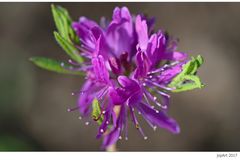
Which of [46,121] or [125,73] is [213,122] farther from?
[125,73]

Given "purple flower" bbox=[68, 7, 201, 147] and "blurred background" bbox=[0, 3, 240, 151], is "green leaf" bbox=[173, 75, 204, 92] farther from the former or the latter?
"blurred background" bbox=[0, 3, 240, 151]

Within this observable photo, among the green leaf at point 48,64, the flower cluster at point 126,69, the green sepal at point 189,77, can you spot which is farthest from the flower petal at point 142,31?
the green leaf at point 48,64

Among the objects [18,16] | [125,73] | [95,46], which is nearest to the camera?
[95,46]

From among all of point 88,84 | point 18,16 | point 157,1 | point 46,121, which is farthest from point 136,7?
point 88,84

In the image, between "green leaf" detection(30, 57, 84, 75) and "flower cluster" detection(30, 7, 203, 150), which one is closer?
"flower cluster" detection(30, 7, 203, 150)

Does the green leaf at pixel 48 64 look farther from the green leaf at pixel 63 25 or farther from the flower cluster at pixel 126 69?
the green leaf at pixel 63 25

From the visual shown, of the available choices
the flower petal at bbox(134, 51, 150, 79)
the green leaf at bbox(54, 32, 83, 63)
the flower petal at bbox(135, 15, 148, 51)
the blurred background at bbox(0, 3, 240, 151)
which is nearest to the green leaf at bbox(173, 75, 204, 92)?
the flower petal at bbox(134, 51, 150, 79)
